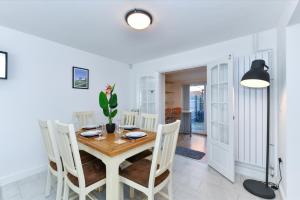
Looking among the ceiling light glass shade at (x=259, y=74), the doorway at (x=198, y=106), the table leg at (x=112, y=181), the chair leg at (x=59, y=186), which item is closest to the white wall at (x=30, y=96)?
the chair leg at (x=59, y=186)

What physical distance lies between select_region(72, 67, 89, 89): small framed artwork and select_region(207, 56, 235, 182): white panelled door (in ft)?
8.32

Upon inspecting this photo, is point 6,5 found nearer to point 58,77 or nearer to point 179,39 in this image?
point 58,77

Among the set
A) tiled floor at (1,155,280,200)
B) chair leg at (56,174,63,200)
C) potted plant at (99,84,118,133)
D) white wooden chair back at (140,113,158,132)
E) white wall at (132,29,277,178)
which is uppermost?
white wall at (132,29,277,178)

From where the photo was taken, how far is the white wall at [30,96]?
2.15 metres

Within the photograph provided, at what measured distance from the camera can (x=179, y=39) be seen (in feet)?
8.29

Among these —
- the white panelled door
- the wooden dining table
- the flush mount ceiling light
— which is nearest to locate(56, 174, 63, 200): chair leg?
the wooden dining table

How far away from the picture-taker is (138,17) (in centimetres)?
170

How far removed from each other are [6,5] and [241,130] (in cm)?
362

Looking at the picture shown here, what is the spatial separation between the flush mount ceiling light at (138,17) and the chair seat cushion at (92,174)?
1.74m

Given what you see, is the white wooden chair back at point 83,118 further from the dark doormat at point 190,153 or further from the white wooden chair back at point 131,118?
the dark doormat at point 190,153

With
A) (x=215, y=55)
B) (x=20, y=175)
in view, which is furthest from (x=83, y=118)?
(x=215, y=55)

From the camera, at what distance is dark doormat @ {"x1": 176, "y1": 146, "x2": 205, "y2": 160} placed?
10.4 ft

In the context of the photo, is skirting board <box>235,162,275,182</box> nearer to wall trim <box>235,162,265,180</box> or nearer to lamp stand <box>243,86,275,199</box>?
wall trim <box>235,162,265,180</box>

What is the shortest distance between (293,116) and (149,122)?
71.7 inches
